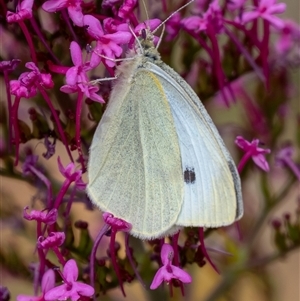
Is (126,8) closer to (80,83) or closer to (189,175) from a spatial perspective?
(80,83)

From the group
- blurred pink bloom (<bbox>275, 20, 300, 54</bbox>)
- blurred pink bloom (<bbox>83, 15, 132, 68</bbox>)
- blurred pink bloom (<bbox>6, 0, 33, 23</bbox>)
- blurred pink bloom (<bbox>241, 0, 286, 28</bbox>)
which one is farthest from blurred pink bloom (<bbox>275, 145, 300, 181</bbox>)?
blurred pink bloom (<bbox>6, 0, 33, 23</bbox>)

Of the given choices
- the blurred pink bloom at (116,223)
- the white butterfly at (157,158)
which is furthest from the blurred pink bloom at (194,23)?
the blurred pink bloom at (116,223)

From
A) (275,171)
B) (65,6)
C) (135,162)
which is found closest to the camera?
(65,6)

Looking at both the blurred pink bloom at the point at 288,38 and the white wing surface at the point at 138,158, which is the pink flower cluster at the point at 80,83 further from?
the blurred pink bloom at the point at 288,38

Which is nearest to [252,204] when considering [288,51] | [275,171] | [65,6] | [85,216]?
[275,171]

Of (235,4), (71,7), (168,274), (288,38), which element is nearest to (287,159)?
(288,38)

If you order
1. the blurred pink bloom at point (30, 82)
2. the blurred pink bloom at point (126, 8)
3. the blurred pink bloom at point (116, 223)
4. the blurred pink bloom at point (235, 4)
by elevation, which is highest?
the blurred pink bloom at point (126, 8)

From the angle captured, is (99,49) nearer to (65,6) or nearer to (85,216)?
(65,6)
